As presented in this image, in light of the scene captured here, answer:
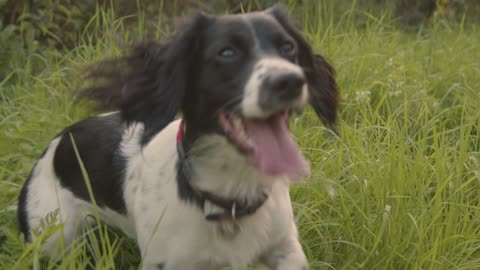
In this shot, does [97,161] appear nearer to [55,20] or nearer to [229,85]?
[229,85]

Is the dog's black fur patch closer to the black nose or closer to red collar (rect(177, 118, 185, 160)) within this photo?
red collar (rect(177, 118, 185, 160))

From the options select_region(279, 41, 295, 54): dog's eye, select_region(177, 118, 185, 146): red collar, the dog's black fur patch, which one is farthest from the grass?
select_region(279, 41, 295, 54): dog's eye

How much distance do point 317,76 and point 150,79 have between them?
65 cm

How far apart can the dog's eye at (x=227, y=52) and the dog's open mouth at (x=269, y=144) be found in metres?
0.18

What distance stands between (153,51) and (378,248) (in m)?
1.07

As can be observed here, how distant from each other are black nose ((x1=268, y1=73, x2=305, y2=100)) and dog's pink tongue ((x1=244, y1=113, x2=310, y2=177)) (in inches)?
5.7

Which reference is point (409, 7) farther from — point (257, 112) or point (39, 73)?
point (257, 112)

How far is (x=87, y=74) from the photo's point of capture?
2.44m

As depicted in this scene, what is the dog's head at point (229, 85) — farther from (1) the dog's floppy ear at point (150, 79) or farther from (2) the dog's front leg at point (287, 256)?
(2) the dog's front leg at point (287, 256)

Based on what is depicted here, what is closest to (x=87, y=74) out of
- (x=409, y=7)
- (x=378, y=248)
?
(x=378, y=248)

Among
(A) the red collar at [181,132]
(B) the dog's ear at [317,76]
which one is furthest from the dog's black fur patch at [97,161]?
(B) the dog's ear at [317,76]

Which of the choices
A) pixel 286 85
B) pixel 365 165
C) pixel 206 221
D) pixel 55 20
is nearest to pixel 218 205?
pixel 206 221

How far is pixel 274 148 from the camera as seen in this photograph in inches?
80.2

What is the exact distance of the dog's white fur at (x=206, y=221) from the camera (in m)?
2.20
